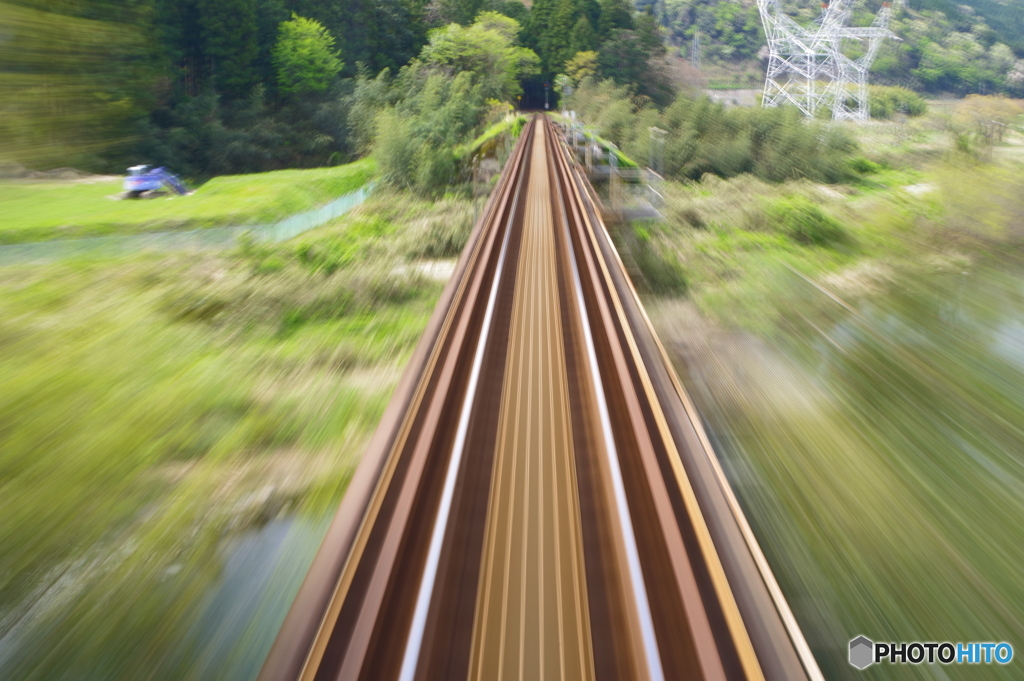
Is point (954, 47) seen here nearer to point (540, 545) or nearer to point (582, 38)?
point (582, 38)

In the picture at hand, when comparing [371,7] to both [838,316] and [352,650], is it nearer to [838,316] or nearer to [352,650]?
[838,316]

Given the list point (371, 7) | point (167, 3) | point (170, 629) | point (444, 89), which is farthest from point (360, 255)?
point (371, 7)

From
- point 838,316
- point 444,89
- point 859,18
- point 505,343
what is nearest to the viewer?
point 505,343

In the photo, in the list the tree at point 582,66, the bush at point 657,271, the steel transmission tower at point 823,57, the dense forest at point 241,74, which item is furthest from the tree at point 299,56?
the bush at point 657,271

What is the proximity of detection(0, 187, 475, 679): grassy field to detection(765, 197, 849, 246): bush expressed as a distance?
766 cm

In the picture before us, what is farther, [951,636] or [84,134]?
[84,134]

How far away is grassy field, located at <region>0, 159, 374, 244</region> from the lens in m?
9.82

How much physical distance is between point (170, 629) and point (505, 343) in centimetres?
322

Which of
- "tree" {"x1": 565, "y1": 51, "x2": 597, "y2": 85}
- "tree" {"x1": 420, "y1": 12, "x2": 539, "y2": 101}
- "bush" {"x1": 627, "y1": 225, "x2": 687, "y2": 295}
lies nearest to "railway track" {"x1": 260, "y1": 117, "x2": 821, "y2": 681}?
"bush" {"x1": 627, "y1": 225, "x2": 687, "y2": 295}

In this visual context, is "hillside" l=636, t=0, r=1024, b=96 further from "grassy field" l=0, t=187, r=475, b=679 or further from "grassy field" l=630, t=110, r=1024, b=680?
"grassy field" l=0, t=187, r=475, b=679

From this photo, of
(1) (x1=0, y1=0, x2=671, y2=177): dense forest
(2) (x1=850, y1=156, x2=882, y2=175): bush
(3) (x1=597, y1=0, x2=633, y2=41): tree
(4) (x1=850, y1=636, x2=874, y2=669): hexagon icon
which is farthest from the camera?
(3) (x1=597, y1=0, x2=633, y2=41): tree

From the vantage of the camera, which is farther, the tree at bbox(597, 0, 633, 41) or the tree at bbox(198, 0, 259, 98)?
the tree at bbox(597, 0, 633, 41)

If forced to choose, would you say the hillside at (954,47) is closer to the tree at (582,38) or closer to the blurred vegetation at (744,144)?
the blurred vegetation at (744,144)

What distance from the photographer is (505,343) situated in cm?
496
